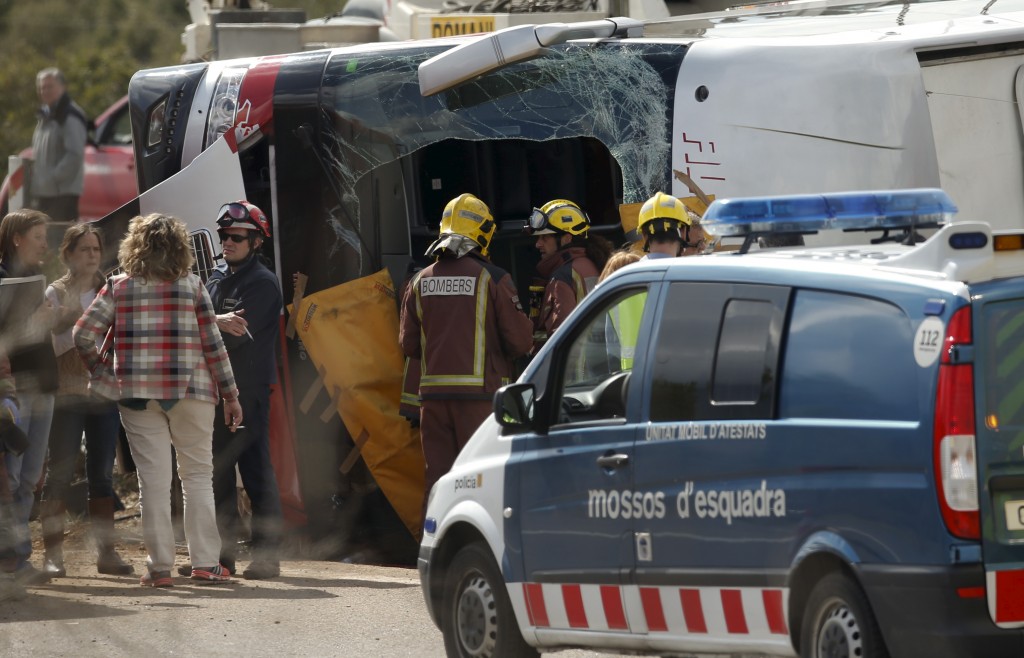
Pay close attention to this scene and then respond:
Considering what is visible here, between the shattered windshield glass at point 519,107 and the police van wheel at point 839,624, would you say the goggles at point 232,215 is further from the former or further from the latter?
the police van wheel at point 839,624

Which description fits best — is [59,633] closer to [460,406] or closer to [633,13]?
[460,406]

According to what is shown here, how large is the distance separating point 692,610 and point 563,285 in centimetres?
426

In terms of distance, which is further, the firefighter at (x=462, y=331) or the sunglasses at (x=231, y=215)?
the sunglasses at (x=231, y=215)

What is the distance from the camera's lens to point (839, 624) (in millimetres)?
4973

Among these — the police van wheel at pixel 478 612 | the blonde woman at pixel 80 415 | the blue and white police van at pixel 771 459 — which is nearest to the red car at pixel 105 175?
the blonde woman at pixel 80 415

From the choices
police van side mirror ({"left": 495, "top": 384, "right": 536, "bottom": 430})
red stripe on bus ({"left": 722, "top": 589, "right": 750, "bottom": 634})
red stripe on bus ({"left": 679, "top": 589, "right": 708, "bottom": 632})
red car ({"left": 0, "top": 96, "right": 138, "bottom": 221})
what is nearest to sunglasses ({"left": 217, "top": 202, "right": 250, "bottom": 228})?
police van side mirror ({"left": 495, "top": 384, "right": 536, "bottom": 430})

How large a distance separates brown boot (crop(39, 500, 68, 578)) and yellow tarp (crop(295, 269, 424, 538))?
5.66 ft

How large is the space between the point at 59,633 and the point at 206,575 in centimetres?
148

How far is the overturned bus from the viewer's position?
332 inches

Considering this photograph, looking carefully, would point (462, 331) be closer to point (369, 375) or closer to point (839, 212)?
point (369, 375)

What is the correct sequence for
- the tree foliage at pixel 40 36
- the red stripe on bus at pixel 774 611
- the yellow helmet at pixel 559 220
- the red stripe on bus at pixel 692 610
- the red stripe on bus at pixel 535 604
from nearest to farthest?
the tree foliage at pixel 40 36, the red stripe on bus at pixel 774 611, the red stripe on bus at pixel 692 610, the red stripe on bus at pixel 535 604, the yellow helmet at pixel 559 220

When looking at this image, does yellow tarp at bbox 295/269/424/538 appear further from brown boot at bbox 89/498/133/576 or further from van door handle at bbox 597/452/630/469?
van door handle at bbox 597/452/630/469

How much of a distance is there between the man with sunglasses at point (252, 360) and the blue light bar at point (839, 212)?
13.7ft

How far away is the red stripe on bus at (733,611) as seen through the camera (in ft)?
17.7
